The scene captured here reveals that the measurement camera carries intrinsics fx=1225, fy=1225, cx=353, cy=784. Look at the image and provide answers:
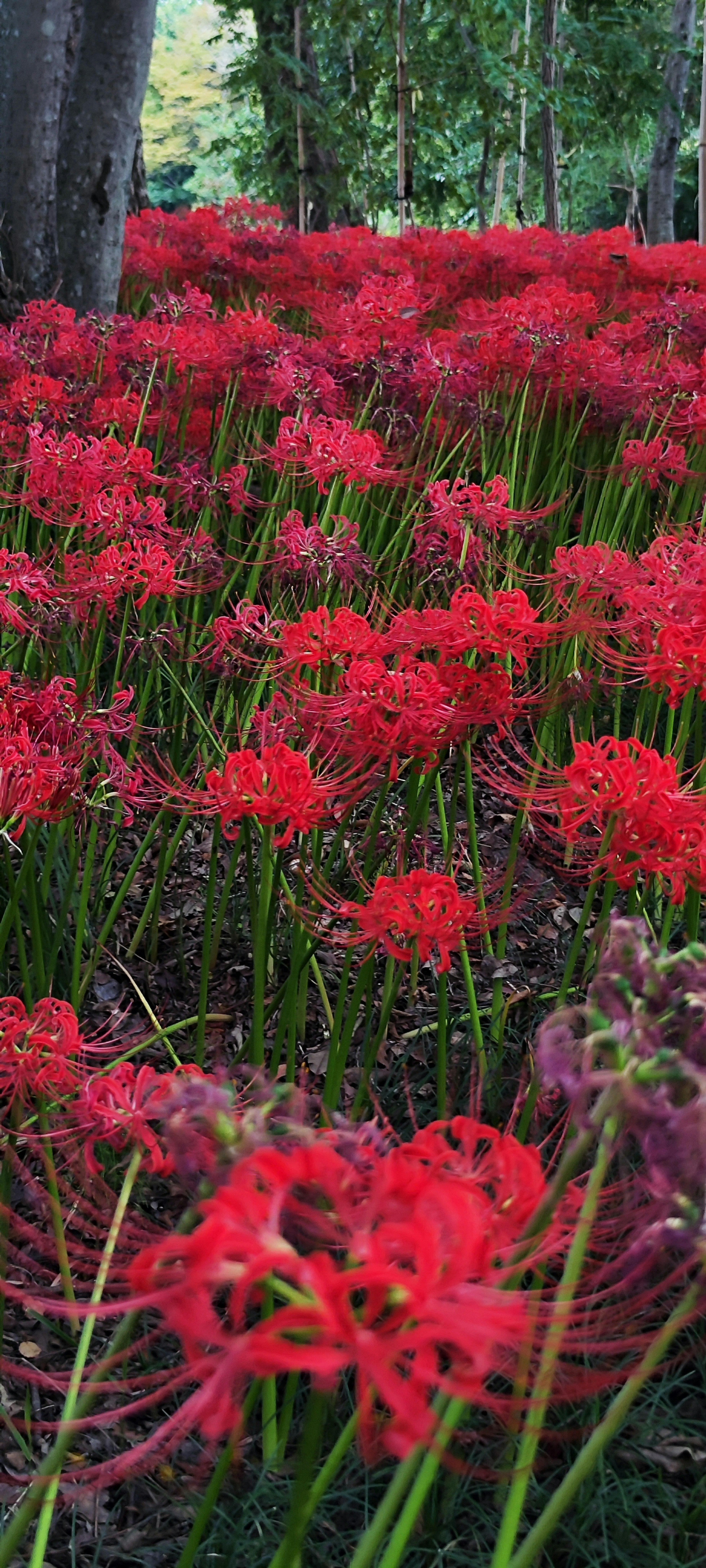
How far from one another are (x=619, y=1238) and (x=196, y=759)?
193cm

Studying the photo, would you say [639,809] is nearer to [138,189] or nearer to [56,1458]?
[56,1458]

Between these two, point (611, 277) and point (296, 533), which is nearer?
point (296, 533)

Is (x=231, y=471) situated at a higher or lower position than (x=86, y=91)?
lower

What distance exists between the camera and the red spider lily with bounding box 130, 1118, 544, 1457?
21.7 inches

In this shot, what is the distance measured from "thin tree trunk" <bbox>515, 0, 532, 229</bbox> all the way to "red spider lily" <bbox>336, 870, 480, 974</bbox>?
7106 mm

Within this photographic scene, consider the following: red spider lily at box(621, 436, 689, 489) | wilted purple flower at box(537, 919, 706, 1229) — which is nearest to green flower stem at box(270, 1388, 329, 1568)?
wilted purple flower at box(537, 919, 706, 1229)

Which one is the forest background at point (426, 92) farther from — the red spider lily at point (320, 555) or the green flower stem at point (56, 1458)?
the green flower stem at point (56, 1458)

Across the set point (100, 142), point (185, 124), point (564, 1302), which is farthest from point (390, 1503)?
point (185, 124)

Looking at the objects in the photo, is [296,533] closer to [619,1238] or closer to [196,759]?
[196,759]

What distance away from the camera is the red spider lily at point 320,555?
2393 millimetres

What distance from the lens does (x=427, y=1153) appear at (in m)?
0.74

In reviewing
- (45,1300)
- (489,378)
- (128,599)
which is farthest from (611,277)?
(45,1300)

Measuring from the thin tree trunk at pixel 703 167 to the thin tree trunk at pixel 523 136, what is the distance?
43.1 inches

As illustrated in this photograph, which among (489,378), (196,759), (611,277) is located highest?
(611,277)
